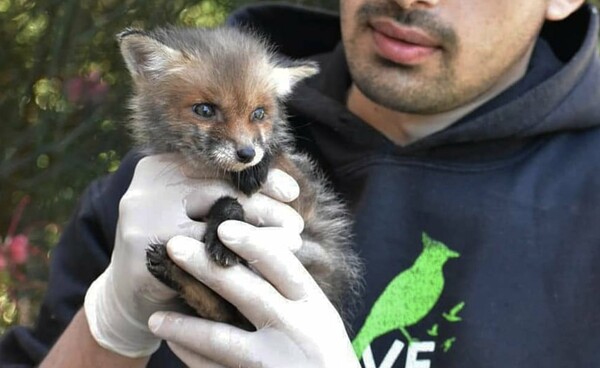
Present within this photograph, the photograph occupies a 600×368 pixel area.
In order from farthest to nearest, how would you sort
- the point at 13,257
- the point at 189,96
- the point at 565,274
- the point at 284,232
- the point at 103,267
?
the point at 13,257 → the point at 103,267 → the point at 565,274 → the point at 284,232 → the point at 189,96

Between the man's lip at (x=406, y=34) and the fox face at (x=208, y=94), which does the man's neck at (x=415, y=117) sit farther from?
the fox face at (x=208, y=94)

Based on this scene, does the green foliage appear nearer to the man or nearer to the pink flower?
the pink flower

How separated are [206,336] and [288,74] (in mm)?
691

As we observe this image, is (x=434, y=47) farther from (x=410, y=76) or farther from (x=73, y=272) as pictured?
(x=73, y=272)

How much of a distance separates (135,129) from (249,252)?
476 mm

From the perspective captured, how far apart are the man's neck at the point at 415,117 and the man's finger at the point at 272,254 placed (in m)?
0.76

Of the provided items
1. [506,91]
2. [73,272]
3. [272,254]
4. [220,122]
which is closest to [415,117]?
[506,91]

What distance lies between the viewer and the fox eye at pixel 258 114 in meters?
2.21

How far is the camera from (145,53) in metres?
2.34

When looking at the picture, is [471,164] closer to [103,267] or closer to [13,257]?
[103,267]

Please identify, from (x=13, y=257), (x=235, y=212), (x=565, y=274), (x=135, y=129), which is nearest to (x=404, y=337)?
(x=565, y=274)

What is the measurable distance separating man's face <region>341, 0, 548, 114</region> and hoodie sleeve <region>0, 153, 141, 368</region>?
0.79 m

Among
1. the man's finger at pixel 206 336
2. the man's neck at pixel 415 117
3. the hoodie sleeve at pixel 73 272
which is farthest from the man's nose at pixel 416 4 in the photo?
the man's finger at pixel 206 336

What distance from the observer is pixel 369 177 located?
2857mm
